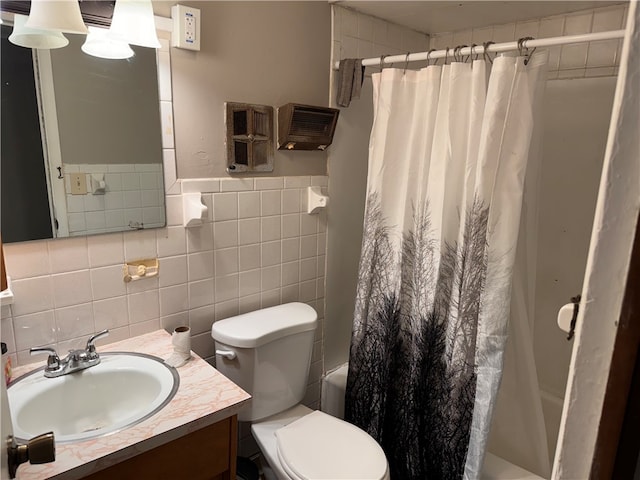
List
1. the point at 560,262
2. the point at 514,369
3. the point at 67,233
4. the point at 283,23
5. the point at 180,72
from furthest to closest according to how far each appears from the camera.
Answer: the point at 560,262
the point at 283,23
the point at 514,369
the point at 180,72
the point at 67,233

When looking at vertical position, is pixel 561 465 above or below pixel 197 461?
above

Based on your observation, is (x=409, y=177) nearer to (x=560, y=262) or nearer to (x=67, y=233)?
(x=560, y=262)

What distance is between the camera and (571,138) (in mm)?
1976

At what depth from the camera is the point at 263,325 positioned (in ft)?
5.42

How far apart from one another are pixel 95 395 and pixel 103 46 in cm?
108

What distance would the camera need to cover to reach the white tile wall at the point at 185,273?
51.5 inches

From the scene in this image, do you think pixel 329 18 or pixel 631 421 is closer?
pixel 631 421

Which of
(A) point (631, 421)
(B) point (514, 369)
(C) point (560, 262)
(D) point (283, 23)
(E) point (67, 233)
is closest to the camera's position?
(A) point (631, 421)

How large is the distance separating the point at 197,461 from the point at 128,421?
0.23 m

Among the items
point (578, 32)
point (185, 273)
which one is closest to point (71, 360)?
point (185, 273)

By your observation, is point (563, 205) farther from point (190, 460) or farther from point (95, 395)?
point (95, 395)

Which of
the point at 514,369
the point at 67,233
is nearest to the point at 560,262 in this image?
the point at 514,369

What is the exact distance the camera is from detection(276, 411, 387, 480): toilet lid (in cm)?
142

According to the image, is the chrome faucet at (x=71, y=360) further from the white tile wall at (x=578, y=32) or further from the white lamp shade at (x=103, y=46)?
the white tile wall at (x=578, y=32)
